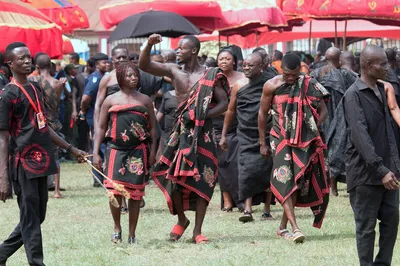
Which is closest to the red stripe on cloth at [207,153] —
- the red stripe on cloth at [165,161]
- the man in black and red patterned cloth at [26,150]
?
the red stripe on cloth at [165,161]

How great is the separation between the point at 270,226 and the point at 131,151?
83.1 inches

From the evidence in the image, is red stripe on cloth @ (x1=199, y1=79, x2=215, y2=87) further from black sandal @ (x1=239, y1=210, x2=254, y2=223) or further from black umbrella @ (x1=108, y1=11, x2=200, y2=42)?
black umbrella @ (x1=108, y1=11, x2=200, y2=42)

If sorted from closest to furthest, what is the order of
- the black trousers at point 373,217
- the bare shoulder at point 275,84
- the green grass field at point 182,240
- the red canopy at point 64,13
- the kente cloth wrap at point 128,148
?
1. the black trousers at point 373,217
2. the green grass field at point 182,240
3. the kente cloth wrap at point 128,148
4. the bare shoulder at point 275,84
5. the red canopy at point 64,13

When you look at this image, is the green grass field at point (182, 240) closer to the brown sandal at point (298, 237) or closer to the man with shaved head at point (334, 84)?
the brown sandal at point (298, 237)

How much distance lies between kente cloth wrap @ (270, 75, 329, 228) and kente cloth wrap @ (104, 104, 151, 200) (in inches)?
53.8

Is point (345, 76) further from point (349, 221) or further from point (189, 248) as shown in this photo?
point (189, 248)

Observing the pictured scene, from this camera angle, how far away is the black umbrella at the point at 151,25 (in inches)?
620

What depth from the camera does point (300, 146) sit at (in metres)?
9.70

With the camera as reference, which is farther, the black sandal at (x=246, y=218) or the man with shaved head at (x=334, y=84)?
the man with shaved head at (x=334, y=84)

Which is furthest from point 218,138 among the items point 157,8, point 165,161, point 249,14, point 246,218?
point 249,14

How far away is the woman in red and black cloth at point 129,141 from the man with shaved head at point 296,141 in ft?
4.19

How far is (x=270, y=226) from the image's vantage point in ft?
35.4

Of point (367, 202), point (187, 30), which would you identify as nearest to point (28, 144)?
point (367, 202)

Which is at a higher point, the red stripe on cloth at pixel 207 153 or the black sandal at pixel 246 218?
the red stripe on cloth at pixel 207 153
